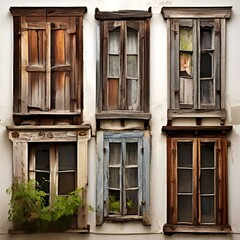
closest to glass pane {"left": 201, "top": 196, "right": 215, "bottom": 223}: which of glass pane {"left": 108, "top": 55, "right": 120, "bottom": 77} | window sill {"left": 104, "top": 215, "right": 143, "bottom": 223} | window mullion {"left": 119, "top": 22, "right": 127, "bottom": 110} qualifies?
window sill {"left": 104, "top": 215, "right": 143, "bottom": 223}

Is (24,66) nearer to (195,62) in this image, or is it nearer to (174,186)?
(195,62)

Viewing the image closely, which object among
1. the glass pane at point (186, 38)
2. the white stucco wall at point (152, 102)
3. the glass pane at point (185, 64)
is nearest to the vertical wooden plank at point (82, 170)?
the white stucco wall at point (152, 102)

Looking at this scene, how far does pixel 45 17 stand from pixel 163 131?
10.8 feet

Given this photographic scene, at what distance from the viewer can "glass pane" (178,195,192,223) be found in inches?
431

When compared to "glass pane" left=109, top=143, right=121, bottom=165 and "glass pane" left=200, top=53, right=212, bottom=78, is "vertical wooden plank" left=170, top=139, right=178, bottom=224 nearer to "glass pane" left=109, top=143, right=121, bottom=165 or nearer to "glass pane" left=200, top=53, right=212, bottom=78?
"glass pane" left=109, top=143, right=121, bottom=165

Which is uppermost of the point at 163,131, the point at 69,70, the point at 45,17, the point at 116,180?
the point at 45,17

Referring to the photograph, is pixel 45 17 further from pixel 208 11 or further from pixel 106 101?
pixel 208 11

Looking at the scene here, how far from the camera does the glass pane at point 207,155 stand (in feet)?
36.0

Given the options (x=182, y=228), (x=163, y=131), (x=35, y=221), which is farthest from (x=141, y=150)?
(x=35, y=221)

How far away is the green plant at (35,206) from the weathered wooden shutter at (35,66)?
159cm

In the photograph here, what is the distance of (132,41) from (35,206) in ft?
12.5

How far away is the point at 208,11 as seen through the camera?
36.2 feet

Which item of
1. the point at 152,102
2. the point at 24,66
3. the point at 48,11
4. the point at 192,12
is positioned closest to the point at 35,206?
the point at 24,66

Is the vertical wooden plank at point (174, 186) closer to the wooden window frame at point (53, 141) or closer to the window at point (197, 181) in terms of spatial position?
the window at point (197, 181)
